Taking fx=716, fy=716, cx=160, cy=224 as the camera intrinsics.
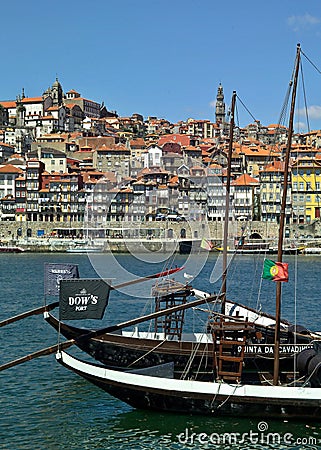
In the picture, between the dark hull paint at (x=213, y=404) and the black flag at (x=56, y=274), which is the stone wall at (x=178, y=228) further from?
the dark hull paint at (x=213, y=404)

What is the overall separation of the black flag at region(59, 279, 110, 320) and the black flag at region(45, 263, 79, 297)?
271 cm

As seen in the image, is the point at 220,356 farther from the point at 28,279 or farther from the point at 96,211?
the point at 96,211

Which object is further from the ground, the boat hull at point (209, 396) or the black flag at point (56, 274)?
the black flag at point (56, 274)

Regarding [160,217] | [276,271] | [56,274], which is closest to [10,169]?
[160,217]

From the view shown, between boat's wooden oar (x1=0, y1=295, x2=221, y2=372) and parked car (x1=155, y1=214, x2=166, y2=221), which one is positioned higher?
parked car (x1=155, y1=214, x2=166, y2=221)

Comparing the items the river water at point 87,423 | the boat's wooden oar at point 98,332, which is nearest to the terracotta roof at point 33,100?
the river water at point 87,423

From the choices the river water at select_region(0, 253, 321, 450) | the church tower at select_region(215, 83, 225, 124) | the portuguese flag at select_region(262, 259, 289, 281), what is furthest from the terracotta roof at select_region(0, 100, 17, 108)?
the portuguese flag at select_region(262, 259, 289, 281)

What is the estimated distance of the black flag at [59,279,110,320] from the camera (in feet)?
59.1

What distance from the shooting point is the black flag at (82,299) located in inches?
709

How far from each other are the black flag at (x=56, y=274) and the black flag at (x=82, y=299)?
2706 mm

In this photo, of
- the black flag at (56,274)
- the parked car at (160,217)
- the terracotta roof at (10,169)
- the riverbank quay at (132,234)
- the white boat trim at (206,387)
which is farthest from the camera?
the terracotta roof at (10,169)

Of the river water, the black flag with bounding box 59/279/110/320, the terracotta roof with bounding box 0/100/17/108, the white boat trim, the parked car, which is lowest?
the river water

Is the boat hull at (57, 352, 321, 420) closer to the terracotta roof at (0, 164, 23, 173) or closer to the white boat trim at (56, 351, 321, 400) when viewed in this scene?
the white boat trim at (56, 351, 321, 400)

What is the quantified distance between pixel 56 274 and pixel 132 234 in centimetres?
8585
